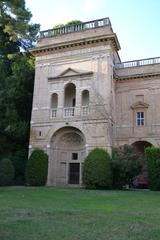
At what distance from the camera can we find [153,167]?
70.0 feet

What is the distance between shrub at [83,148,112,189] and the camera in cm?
2170

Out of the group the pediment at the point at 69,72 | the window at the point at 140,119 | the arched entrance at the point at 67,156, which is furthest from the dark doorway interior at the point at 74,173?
the pediment at the point at 69,72

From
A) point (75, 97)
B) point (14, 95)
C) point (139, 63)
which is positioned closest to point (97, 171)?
point (75, 97)

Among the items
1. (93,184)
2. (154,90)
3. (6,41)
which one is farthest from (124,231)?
(6,41)

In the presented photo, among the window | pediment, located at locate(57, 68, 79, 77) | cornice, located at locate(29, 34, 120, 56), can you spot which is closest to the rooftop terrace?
cornice, located at locate(29, 34, 120, 56)

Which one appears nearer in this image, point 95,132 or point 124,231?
point 124,231

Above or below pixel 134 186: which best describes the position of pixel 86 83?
above

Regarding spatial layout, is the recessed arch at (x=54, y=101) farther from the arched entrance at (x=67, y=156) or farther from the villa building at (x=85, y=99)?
the arched entrance at (x=67, y=156)

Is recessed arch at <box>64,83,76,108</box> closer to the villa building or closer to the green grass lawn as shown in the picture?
the villa building

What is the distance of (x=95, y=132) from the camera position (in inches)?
945

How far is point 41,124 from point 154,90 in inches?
431

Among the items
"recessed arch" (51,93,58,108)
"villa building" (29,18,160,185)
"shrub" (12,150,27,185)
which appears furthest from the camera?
"recessed arch" (51,93,58,108)

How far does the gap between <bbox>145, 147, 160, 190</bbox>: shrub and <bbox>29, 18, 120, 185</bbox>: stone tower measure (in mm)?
3464

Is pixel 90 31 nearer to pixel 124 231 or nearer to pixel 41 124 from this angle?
pixel 41 124
